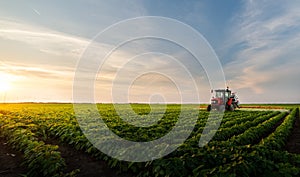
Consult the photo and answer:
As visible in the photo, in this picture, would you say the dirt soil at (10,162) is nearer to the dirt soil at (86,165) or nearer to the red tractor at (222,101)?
the dirt soil at (86,165)

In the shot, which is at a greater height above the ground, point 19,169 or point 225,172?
point 225,172

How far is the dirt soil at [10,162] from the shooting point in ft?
24.5

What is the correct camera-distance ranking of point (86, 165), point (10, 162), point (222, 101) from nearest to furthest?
point (86, 165), point (10, 162), point (222, 101)

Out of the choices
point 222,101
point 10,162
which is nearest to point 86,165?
point 10,162

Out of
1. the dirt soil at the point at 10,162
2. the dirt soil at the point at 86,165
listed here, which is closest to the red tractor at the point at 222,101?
the dirt soil at the point at 86,165

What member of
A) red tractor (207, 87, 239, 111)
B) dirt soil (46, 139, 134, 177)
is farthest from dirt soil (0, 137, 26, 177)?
red tractor (207, 87, 239, 111)

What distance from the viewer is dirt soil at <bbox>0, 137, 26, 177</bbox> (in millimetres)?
7465

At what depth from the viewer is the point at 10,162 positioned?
853cm

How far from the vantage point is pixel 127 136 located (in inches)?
419

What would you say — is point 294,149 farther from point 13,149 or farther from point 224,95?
point 224,95

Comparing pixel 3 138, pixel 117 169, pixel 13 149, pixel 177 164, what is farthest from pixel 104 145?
pixel 3 138

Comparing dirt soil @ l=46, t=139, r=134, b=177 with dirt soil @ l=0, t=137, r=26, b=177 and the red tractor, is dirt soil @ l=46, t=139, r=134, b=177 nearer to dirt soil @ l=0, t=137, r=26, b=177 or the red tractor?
dirt soil @ l=0, t=137, r=26, b=177

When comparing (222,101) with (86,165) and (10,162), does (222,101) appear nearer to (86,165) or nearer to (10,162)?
(86,165)

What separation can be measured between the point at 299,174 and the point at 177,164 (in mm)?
2745
